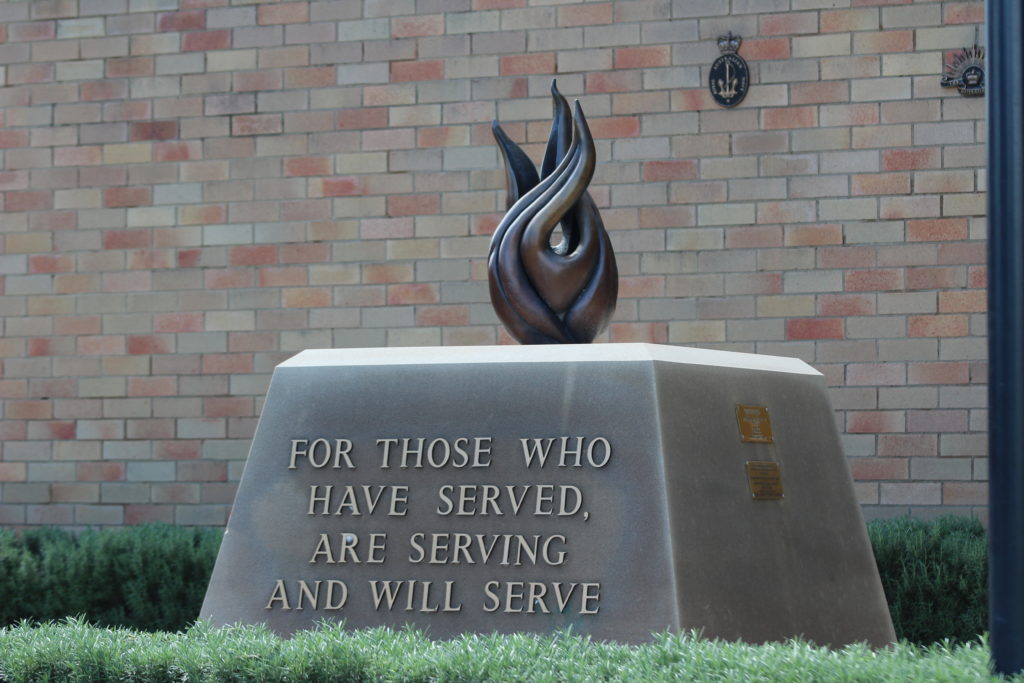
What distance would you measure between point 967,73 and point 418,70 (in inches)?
135

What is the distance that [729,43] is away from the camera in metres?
8.06

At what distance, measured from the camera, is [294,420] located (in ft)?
16.4

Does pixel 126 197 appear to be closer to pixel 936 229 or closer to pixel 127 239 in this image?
pixel 127 239

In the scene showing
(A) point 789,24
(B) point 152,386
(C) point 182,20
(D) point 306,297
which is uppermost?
(C) point 182,20

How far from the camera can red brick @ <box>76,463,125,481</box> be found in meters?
8.77

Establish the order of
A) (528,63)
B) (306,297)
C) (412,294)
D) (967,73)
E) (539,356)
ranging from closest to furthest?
(539,356) < (967,73) < (528,63) < (412,294) < (306,297)

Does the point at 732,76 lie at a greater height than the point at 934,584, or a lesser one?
greater

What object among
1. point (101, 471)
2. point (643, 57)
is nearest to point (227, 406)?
point (101, 471)

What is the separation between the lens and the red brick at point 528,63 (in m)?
8.33

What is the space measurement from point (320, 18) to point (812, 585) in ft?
18.1

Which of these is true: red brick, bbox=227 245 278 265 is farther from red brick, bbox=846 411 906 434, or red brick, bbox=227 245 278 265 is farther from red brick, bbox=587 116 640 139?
red brick, bbox=846 411 906 434

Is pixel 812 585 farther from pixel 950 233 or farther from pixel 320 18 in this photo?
pixel 320 18

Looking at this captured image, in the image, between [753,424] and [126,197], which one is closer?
[753,424]

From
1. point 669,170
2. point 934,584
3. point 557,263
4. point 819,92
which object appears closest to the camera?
point 557,263
